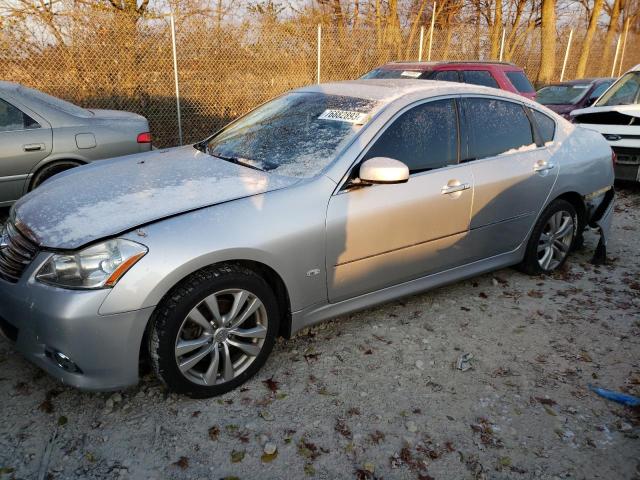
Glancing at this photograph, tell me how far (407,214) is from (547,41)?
50.1 ft

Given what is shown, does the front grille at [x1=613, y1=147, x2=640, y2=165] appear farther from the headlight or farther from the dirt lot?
the headlight

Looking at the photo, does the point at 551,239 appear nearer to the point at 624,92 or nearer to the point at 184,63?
the point at 624,92

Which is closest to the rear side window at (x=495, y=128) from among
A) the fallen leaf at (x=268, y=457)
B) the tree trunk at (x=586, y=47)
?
the fallen leaf at (x=268, y=457)

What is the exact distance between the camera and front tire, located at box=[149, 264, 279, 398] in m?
2.49

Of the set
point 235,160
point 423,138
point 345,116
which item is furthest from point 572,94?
point 235,160

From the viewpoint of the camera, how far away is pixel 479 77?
27.6 ft

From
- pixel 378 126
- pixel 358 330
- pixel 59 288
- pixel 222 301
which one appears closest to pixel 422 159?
pixel 378 126

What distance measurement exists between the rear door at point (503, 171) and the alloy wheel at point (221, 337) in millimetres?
1800

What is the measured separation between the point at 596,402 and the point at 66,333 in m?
2.82

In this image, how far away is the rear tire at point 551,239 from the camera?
167 inches

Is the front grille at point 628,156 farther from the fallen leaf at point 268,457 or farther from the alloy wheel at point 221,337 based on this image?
the fallen leaf at point 268,457

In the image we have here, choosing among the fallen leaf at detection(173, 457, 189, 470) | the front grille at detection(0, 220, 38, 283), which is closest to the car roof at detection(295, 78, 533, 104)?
the front grille at detection(0, 220, 38, 283)

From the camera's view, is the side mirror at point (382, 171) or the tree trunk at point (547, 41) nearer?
the side mirror at point (382, 171)

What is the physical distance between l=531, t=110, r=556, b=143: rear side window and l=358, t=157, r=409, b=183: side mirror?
6.05ft
